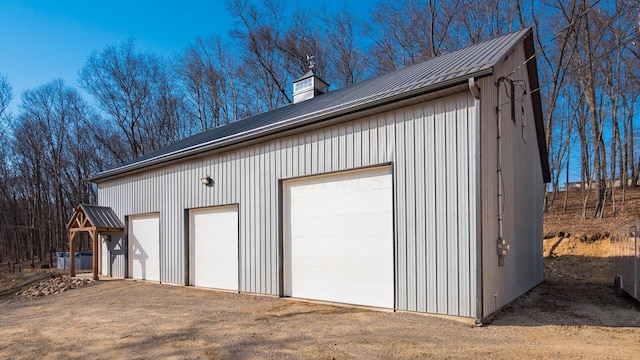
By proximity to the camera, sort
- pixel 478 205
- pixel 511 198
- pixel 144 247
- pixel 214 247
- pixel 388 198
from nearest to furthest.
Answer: pixel 478 205 → pixel 388 198 → pixel 511 198 → pixel 214 247 → pixel 144 247

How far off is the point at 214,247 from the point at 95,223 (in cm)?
492

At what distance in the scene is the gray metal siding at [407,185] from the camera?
5344 millimetres

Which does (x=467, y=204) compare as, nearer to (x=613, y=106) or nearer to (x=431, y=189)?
(x=431, y=189)

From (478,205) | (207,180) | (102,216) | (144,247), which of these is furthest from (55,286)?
(478,205)

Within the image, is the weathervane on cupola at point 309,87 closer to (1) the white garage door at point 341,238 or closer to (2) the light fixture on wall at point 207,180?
(2) the light fixture on wall at point 207,180

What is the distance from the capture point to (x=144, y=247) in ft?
37.2

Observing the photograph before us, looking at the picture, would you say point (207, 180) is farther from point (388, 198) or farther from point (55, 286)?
point (55, 286)

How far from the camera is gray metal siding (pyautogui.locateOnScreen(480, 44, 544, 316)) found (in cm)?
552

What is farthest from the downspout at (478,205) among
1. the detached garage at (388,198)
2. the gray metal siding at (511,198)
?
the gray metal siding at (511,198)

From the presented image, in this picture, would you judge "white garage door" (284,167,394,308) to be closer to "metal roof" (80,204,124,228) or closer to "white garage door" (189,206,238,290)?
"white garage door" (189,206,238,290)

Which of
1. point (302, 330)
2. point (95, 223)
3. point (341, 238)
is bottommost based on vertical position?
point (302, 330)

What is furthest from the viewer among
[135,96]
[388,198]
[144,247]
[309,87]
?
[135,96]

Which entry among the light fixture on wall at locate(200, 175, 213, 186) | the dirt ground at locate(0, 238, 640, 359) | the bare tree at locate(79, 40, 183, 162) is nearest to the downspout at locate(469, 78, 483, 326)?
the dirt ground at locate(0, 238, 640, 359)

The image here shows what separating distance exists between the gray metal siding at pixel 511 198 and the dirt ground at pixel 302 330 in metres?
0.44
